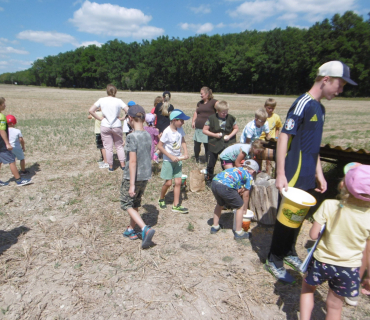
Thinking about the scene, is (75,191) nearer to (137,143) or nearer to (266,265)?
(137,143)

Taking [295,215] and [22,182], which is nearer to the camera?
[295,215]

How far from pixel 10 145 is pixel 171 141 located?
11.1 ft

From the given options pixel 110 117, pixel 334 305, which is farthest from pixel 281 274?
pixel 110 117

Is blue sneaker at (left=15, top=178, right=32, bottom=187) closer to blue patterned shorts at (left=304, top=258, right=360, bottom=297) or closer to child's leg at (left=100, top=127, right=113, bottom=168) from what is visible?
child's leg at (left=100, top=127, right=113, bottom=168)

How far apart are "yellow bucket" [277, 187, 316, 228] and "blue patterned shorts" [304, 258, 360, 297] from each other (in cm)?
57

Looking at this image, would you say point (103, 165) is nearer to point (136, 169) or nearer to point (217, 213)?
point (136, 169)

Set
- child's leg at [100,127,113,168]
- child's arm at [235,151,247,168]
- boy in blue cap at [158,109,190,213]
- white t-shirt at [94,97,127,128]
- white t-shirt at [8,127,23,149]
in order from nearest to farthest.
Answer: child's arm at [235,151,247,168], boy in blue cap at [158,109,190,213], white t-shirt at [8,127,23,149], white t-shirt at [94,97,127,128], child's leg at [100,127,113,168]

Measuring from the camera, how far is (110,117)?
6258 mm

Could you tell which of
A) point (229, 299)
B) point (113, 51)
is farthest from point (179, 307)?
point (113, 51)

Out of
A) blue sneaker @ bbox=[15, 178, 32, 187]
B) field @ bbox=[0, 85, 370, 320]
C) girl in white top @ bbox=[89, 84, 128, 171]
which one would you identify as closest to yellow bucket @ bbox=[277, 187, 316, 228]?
field @ bbox=[0, 85, 370, 320]

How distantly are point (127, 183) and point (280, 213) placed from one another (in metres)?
2.00

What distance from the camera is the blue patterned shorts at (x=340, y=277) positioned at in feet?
6.91

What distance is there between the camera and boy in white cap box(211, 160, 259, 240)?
11.9 ft

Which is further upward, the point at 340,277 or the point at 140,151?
the point at 140,151
